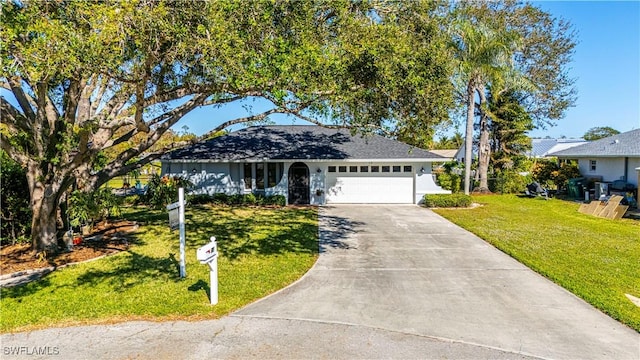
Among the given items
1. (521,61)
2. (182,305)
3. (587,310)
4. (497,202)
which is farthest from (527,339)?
(521,61)

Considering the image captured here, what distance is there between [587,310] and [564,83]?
27.4 metres

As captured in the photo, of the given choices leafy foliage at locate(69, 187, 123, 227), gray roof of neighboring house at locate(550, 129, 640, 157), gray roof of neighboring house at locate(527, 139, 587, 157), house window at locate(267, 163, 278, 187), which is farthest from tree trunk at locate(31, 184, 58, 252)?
gray roof of neighboring house at locate(527, 139, 587, 157)

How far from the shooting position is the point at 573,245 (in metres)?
10.8

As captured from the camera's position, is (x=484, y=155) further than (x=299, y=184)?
Yes

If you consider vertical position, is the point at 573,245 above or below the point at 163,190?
below

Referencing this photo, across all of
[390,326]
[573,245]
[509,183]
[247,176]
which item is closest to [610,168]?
[509,183]

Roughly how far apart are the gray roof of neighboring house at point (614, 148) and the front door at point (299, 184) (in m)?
17.0

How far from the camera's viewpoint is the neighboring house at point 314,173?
65.0 feet

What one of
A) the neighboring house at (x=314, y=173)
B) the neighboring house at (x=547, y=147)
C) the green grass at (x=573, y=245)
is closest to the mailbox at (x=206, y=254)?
the green grass at (x=573, y=245)

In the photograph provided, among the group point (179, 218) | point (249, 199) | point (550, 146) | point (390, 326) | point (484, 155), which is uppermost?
point (550, 146)

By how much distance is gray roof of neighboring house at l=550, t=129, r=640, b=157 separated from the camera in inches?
775

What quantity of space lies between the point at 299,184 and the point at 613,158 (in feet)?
60.5

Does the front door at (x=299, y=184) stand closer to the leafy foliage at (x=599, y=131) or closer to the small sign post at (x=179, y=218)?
the small sign post at (x=179, y=218)

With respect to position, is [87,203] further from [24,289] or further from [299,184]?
[299,184]
